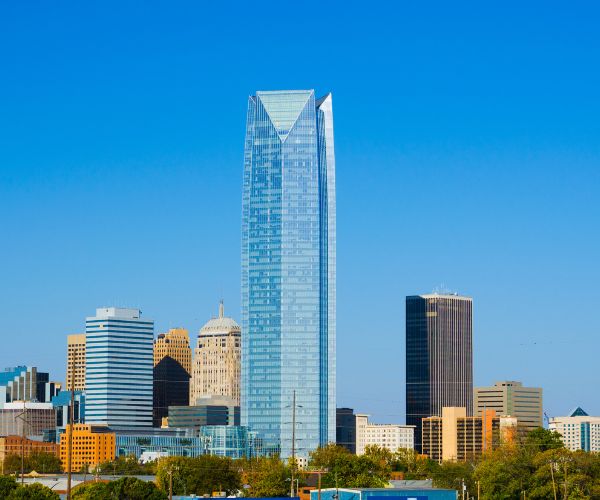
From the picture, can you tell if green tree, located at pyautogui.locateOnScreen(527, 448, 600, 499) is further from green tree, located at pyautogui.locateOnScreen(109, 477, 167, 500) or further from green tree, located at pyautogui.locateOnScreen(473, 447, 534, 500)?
green tree, located at pyautogui.locateOnScreen(109, 477, 167, 500)

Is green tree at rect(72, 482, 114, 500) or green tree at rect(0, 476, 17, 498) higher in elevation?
green tree at rect(0, 476, 17, 498)

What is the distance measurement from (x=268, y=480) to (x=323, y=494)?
40.0 meters

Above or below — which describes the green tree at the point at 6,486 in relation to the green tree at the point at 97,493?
above

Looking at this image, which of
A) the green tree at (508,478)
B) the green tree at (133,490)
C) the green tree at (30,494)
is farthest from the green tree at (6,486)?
the green tree at (508,478)

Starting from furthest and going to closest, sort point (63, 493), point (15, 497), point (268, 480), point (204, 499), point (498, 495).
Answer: point (268, 480) < point (63, 493) < point (498, 495) < point (204, 499) < point (15, 497)

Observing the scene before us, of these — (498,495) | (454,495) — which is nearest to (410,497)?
(454,495)

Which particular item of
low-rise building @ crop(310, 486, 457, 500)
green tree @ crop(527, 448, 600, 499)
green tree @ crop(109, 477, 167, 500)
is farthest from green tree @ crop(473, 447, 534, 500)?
green tree @ crop(109, 477, 167, 500)

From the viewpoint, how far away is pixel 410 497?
141 m

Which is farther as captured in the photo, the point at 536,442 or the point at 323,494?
the point at 536,442

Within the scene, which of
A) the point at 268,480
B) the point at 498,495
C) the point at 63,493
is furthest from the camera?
the point at 268,480

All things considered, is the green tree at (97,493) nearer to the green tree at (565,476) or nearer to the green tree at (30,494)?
the green tree at (30,494)

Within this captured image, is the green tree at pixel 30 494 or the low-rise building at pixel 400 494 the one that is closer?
→ the green tree at pixel 30 494

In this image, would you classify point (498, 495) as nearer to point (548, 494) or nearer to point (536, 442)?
point (548, 494)

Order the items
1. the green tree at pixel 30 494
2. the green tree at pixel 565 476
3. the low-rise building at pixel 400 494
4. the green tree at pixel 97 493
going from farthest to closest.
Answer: the green tree at pixel 565 476
the green tree at pixel 97 493
the low-rise building at pixel 400 494
the green tree at pixel 30 494
